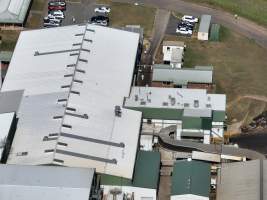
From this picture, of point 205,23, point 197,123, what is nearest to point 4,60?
point 197,123

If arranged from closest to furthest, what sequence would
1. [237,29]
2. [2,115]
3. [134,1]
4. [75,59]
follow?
[2,115] < [75,59] < [237,29] < [134,1]

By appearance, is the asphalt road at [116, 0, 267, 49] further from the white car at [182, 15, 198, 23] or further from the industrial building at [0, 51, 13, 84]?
the industrial building at [0, 51, 13, 84]

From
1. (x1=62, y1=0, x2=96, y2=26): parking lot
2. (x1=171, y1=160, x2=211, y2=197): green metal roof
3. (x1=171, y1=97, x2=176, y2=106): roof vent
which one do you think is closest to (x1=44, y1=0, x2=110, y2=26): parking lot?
(x1=62, y1=0, x2=96, y2=26): parking lot

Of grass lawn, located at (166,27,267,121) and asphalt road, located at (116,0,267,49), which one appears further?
asphalt road, located at (116,0,267,49)

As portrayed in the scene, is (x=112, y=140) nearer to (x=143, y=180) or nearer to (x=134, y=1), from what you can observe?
(x=143, y=180)

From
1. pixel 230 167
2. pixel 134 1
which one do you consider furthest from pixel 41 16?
pixel 230 167

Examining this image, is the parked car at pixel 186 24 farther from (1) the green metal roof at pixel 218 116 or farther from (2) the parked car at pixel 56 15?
(1) the green metal roof at pixel 218 116
